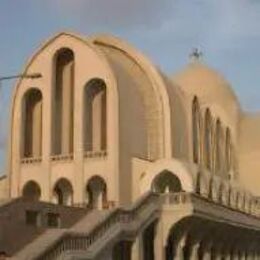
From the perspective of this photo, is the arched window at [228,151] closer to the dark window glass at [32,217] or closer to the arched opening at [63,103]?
the arched opening at [63,103]

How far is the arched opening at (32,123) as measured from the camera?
118 feet

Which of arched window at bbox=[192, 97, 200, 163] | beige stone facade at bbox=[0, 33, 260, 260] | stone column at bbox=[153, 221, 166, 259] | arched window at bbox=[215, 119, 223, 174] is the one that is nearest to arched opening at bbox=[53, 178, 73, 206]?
beige stone facade at bbox=[0, 33, 260, 260]

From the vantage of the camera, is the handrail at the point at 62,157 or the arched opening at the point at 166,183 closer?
the arched opening at the point at 166,183

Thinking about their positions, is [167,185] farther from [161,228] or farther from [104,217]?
[104,217]

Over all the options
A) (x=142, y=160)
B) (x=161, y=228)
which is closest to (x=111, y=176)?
(x=142, y=160)

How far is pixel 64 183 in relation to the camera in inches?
1352

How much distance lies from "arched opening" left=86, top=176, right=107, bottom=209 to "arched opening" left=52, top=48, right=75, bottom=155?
250 cm

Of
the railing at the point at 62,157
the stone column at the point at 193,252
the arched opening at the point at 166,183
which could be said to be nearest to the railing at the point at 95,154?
the railing at the point at 62,157

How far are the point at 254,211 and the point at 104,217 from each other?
83.3 feet

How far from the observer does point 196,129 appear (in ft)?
140

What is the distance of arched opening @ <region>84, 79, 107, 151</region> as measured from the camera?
34.2m

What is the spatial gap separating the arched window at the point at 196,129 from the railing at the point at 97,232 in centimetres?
1565

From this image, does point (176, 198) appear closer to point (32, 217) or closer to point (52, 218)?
point (52, 218)

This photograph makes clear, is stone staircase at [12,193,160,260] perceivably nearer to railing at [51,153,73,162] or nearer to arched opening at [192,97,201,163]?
railing at [51,153,73,162]
